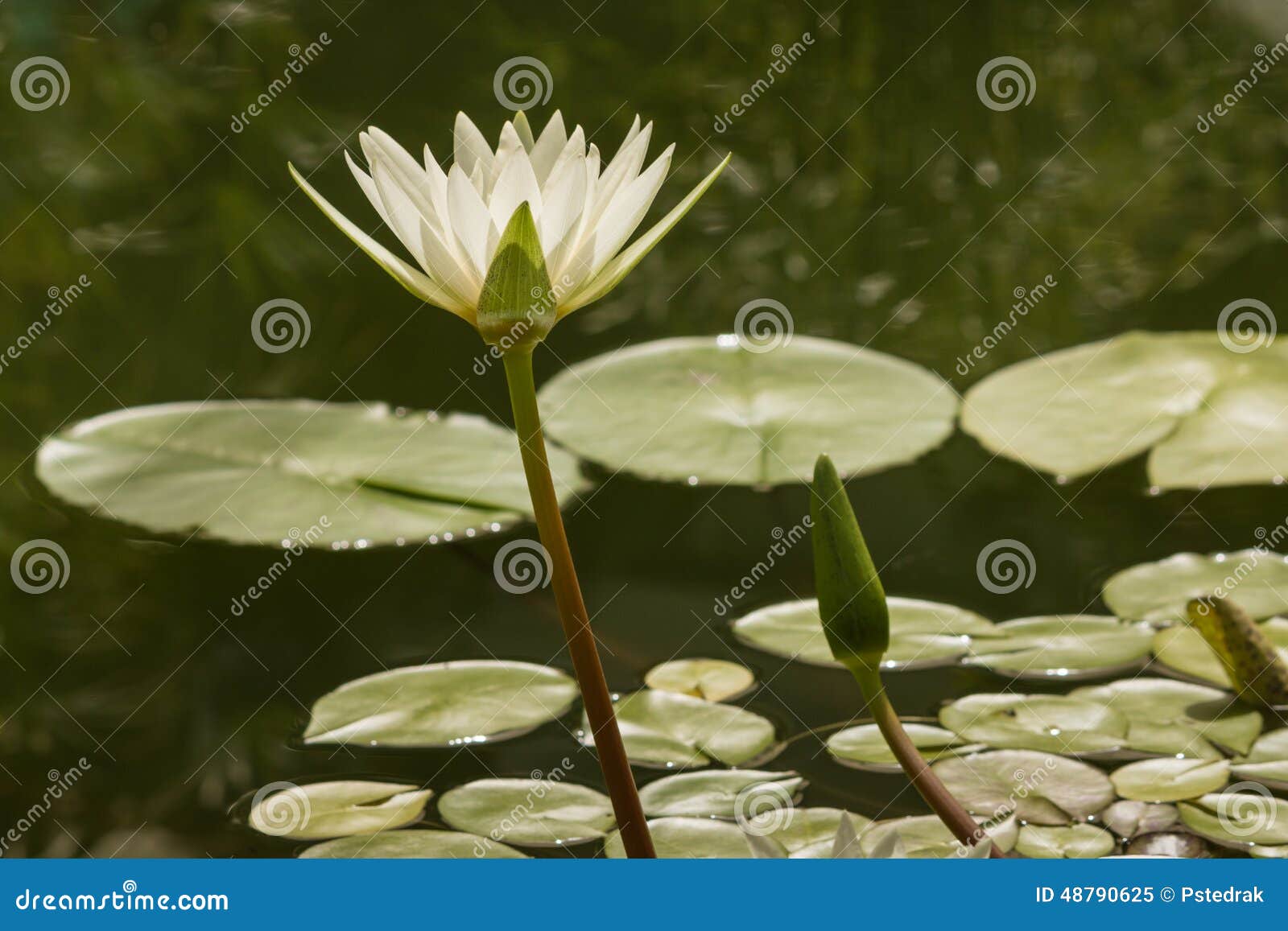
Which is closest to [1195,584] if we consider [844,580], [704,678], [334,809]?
[704,678]

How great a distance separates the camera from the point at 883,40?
10.6ft

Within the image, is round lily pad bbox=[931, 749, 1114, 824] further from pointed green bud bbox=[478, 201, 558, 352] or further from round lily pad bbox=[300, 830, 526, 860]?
pointed green bud bbox=[478, 201, 558, 352]

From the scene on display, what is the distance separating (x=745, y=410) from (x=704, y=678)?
62cm

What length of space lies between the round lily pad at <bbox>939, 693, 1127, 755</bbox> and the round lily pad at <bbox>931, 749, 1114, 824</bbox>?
0.02 meters

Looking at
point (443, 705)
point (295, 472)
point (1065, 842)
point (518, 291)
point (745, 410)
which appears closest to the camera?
point (518, 291)

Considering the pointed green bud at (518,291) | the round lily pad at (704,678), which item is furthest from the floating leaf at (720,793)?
the pointed green bud at (518,291)

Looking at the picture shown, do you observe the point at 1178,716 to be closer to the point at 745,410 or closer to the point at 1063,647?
the point at 1063,647

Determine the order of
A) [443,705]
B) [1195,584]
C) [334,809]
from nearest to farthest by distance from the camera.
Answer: [334,809] → [443,705] → [1195,584]

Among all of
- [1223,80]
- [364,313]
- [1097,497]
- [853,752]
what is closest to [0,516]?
[364,313]

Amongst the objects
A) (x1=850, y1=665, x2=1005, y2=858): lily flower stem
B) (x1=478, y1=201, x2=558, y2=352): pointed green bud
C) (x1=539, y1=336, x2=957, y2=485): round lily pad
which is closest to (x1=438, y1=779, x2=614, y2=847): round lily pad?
(x1=850, y1=665, x2=1005, y2=858): lily flower stem

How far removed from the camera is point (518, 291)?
2.68 ft

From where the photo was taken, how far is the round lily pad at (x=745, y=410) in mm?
1687

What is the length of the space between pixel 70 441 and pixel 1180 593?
1.61 meters

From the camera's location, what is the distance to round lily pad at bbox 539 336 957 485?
1687 mm
